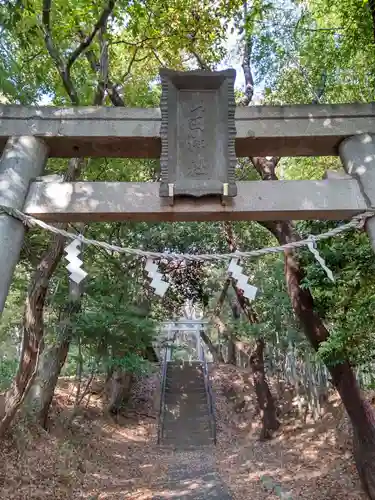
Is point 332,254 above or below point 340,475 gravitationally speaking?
above

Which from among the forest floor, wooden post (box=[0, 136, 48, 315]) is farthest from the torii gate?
the forest floor

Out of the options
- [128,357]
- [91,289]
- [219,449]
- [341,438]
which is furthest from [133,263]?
[341,438]

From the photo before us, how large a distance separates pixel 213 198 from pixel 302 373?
10801mm

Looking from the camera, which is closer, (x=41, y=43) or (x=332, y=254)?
(x=332, y=254)

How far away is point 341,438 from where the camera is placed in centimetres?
939

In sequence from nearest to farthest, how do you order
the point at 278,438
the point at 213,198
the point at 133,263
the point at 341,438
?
the point at 213,198 < the point at 341,438 < the point at 278,438 < the point at 133,263

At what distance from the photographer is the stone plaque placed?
12.0 feet

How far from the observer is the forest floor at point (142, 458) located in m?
7.41

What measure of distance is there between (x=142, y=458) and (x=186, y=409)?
3738 millimetres

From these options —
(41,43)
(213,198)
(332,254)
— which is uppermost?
(41,43)

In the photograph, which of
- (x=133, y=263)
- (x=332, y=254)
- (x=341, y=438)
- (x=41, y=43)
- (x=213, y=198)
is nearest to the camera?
(x=213, y=198)

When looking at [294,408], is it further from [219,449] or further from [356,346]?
[356,346]

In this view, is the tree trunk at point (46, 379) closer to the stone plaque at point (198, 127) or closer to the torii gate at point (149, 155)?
the torii gate at point (149, 155)

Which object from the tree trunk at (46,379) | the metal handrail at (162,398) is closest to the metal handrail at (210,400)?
the metal handrail at (162,398)
